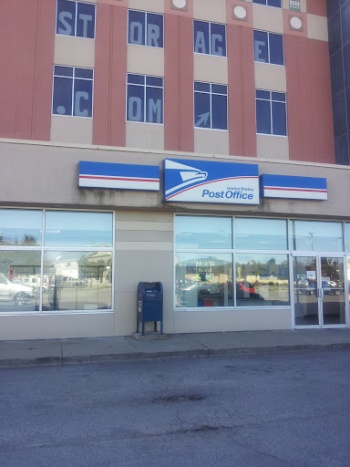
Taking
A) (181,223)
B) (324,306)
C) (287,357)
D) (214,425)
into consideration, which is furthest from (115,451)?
(324,306)

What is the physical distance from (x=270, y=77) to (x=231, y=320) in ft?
27.8

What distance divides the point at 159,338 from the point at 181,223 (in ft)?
10.9

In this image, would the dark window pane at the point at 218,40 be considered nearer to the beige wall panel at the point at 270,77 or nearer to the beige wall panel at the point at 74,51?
the beige wall panel at the point at 270,77

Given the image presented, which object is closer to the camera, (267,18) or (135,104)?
(135,104)

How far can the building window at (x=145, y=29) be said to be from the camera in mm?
14375

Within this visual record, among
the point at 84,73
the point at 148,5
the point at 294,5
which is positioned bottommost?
the point at 84,73

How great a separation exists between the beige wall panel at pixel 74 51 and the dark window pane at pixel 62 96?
580mm

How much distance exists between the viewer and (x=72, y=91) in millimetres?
13555

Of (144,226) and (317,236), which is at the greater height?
(144,226)

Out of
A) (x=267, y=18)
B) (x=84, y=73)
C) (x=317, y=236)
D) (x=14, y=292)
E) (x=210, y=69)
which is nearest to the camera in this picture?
(x=14, y=292)

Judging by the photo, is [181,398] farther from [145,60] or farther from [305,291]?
[145,60]

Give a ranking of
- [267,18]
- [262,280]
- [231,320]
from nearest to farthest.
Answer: [231,320], [262,280], [267,18]

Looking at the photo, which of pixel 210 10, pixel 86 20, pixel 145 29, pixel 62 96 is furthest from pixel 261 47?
pixel 62 96

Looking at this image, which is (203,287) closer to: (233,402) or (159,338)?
(159,338)
